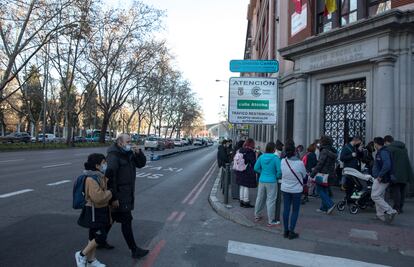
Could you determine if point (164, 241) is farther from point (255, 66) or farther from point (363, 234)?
point (255, 66)

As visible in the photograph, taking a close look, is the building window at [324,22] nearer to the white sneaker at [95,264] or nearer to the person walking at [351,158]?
the person walking at [351,158]

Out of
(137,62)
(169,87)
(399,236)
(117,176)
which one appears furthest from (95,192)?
(169,87)

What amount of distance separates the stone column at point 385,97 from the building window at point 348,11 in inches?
94.3

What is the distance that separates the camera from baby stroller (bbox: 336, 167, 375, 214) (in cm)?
955

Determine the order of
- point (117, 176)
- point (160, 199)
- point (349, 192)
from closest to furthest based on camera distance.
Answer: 1. point (117, 176)
2. point (349, 192)
3. point (160, 199)

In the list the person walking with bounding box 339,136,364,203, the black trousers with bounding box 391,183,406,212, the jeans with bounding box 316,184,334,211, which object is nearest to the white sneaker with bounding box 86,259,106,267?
the jeans with bounding box 316,184,334,211

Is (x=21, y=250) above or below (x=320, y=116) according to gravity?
below

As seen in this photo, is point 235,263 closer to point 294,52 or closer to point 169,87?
point 294,52

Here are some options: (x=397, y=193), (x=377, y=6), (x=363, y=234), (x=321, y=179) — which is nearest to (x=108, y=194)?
(x=363, y=234)

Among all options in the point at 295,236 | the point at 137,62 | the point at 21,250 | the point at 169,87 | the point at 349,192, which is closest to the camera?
the point at 21,250

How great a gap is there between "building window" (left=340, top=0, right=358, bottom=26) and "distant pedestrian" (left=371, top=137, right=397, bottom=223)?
677 cm

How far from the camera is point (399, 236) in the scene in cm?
746

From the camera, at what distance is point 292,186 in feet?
23.6

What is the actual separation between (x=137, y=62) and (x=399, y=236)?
49391 millimetres
